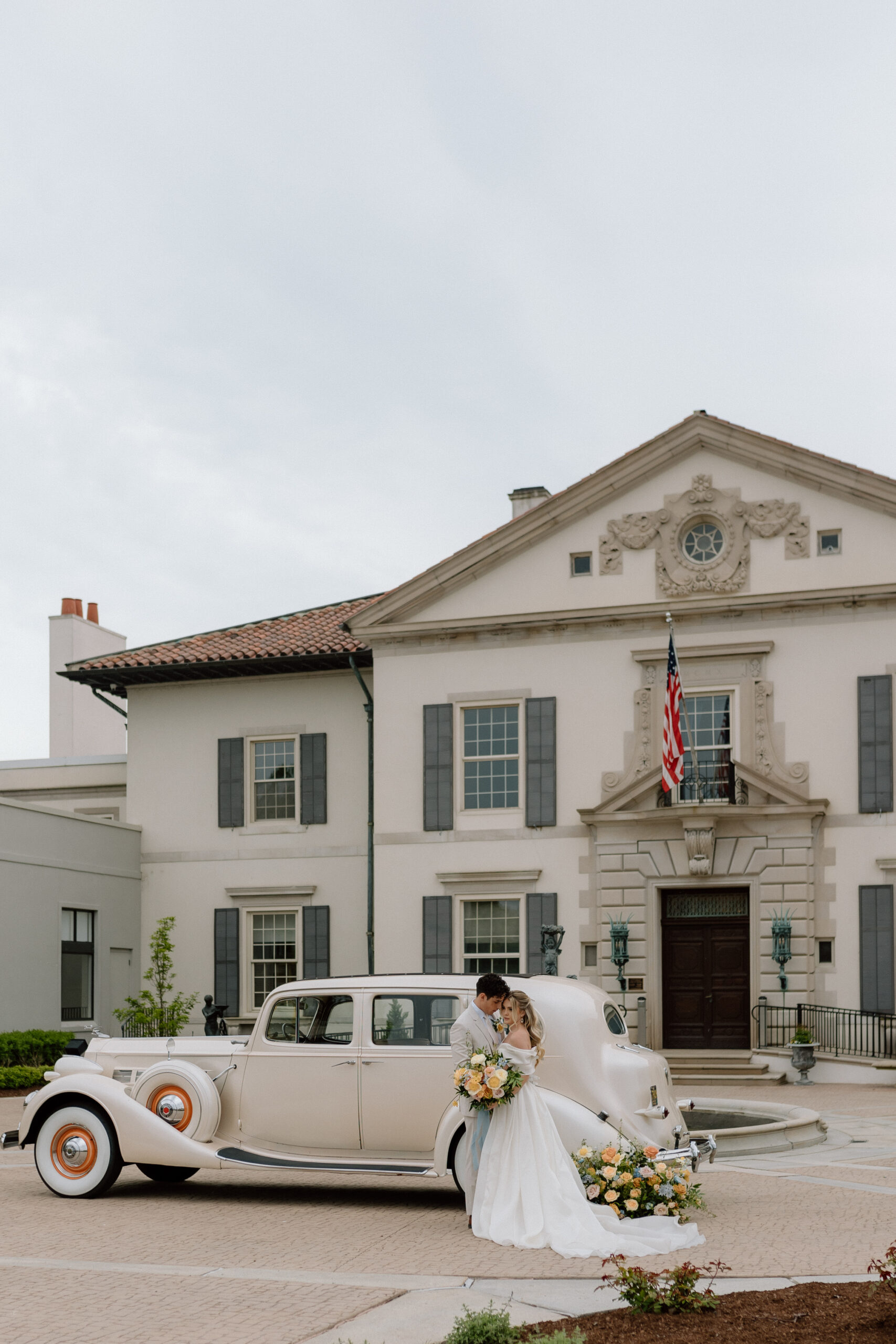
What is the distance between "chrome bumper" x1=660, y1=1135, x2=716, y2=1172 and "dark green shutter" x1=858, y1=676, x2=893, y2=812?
1305 cm

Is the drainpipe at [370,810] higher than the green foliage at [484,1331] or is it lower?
higher

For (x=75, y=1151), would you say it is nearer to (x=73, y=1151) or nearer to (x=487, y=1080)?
(x=73, y=1151)

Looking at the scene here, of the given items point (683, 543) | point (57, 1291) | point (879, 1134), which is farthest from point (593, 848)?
point (57, 1291)

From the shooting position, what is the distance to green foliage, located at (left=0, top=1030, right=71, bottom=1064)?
2255cm

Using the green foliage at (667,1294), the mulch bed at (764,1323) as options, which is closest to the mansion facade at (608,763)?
the mulch bed at (764,1323)

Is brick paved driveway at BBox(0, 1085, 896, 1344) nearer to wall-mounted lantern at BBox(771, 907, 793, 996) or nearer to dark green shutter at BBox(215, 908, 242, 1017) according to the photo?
wall-mounted lantern at BBox(771, 907, 793, 996)

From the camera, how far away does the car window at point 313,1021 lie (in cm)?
1138

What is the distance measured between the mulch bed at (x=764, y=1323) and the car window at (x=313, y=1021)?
458 cm

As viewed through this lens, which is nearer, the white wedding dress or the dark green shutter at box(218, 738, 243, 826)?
the white wedding dress

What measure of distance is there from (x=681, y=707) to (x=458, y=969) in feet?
18.9

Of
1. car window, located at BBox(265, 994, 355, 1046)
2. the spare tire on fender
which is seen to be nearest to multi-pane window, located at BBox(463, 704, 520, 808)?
car window, located at BBox(265, 994, 355, 1046)

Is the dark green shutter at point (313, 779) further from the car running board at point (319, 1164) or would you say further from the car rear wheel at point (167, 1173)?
the car running board at point (319, 1164)

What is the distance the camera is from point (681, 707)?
23.2m

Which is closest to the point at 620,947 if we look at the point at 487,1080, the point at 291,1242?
the point at 487,1080
